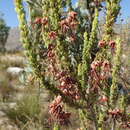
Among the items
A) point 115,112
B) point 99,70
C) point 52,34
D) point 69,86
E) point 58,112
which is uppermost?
point 52,34

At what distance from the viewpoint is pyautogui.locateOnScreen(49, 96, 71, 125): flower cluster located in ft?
11.9

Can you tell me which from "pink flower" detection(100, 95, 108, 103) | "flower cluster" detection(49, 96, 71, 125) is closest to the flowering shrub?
"flower cluster" detection(49, 96, 71, 125)

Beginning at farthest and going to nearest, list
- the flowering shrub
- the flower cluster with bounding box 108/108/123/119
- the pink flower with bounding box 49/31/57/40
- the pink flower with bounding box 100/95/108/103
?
the pink flower with bounding box 100/95/108/103, the flower cluster with bounding box 108/108/123/119, the pink flower with bounding box 49/31/57/40, the flowering shrub

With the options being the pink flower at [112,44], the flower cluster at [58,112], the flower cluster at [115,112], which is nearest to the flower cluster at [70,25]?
the pink flower at [112,44]

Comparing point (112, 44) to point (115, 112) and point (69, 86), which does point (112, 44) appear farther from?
point (115, 112)

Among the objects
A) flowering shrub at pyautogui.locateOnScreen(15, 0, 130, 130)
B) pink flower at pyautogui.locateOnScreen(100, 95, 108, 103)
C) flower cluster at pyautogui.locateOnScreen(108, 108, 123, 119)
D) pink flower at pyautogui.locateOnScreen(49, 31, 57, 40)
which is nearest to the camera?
flowering shrub at pyautogui.locateOnScreen(15, 0, 130, 130)

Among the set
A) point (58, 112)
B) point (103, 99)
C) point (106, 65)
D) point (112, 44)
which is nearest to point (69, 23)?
point (112, 44)

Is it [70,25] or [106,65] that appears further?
[70,25]

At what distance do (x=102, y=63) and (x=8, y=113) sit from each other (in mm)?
7084

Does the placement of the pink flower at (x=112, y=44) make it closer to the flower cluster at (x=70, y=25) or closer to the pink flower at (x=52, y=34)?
the flower cluster at (x=70, y=25)

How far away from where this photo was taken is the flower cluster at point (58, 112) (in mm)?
3637

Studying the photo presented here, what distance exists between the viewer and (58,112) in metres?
3.69

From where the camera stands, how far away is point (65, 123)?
12.4ft

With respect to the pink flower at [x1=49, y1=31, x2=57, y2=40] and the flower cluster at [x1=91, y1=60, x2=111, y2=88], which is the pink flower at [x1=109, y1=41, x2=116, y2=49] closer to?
the flower cluster at [x1=91, y1=60, x2=111, y2=88]
